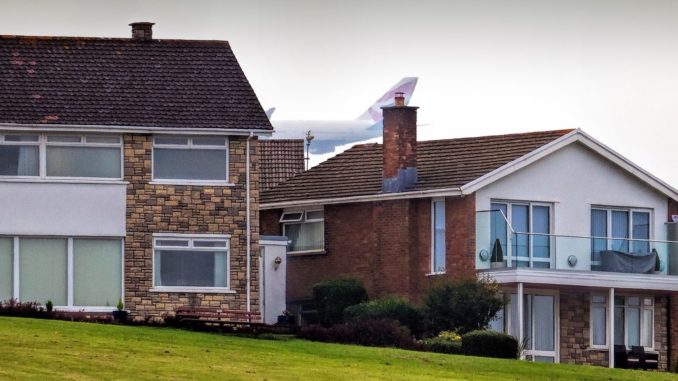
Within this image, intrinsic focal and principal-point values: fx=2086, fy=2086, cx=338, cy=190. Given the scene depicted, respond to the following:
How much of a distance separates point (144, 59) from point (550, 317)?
13.4m

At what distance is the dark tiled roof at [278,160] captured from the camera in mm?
70000

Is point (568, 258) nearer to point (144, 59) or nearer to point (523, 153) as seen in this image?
point (523, 153)

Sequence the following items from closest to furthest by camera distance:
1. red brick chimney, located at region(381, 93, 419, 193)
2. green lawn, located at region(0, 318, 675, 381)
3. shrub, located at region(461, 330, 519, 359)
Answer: green lawn, located at region(0, 318, 675, 381)
shrub, located at region(461, 330, 519, 359)
red brick chimney, located at region(381, 93, 419, 193)

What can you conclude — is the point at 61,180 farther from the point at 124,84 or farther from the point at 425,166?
the point at 425,166

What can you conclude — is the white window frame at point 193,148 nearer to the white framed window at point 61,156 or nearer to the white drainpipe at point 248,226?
the white drainpipe at point 248,226

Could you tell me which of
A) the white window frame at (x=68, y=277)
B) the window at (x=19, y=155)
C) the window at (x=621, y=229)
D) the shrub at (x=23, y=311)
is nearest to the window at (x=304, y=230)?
the window at (x=621, y=229)

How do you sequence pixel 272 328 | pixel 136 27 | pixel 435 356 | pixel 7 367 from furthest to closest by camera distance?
pixel 136 27
pixel 272 328
pixel 435 356
pixel 7 367

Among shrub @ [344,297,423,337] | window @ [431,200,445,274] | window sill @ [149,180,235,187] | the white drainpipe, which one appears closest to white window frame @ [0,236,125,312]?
window sill @ [149,180,235,187]

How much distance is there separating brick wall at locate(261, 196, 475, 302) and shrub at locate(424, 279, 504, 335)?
2.53 meters

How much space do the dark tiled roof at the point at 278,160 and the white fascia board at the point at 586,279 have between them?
1498 cm

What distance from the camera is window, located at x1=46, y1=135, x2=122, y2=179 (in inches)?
2120

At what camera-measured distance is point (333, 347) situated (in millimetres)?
46625

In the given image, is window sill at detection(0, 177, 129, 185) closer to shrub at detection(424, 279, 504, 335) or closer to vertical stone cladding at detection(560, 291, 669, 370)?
shrub at detection(424, 279, 504, 335)

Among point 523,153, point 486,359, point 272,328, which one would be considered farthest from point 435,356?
point 523,153
